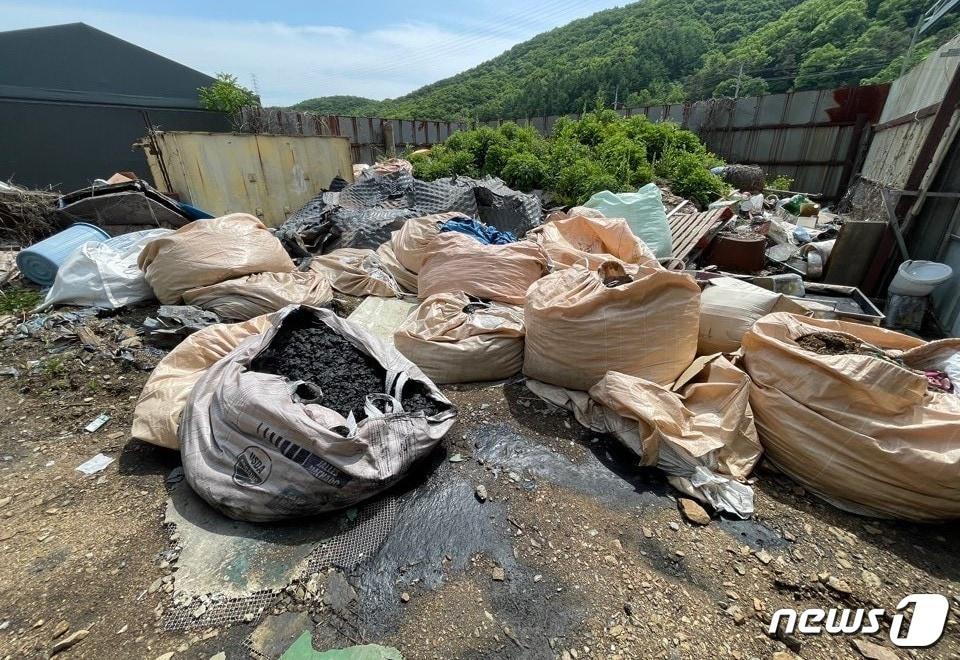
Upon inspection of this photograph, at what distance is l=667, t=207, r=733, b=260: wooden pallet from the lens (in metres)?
4.05

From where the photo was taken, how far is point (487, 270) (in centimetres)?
276

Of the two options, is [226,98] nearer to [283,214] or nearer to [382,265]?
[283,214]

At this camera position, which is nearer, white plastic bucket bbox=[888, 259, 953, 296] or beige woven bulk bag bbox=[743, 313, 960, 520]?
beige woven bulk bag bbox=[743, 313, 960, 520]

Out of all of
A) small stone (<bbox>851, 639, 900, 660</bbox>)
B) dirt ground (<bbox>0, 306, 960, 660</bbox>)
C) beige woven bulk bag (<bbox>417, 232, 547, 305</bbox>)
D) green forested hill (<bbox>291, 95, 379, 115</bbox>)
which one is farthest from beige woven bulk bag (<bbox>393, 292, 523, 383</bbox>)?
green forested hill (<bbox>291, 95, 379, 115</bbox>)

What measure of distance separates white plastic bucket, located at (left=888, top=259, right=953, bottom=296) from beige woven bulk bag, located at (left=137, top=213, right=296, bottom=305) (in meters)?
4.87

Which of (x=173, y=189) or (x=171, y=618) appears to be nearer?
(x=171, y=618)

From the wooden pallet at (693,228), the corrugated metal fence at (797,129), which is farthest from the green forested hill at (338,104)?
the wooden pallet at (693,228)

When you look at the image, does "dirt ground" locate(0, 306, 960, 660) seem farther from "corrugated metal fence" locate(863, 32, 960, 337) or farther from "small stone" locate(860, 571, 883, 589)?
"corrugated metal fence" locate(863, 32, 960, 337)

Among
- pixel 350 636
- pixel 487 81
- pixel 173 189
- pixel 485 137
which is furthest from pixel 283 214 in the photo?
pixel 487 81

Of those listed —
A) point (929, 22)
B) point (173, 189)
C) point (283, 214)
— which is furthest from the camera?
point (929, 22)

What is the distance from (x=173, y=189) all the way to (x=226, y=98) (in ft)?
19.8

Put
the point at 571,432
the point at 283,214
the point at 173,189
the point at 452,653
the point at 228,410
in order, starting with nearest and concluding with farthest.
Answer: the point at 452,653 → the point at 228,410 → the point at 571,432 → the point at 173,189 → the point at 283,214

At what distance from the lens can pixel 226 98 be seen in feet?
28.3

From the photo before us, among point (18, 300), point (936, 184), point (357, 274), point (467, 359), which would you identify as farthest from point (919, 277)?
point (18, 300)
